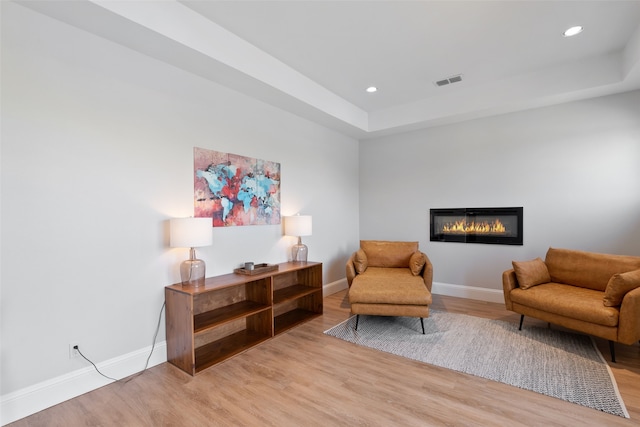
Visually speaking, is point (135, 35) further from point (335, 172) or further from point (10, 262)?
point (335, 172)

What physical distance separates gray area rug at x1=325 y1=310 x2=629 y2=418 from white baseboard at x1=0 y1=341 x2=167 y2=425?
5.72 feet

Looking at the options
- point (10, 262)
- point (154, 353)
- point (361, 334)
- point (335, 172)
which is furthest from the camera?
point (335, 172)

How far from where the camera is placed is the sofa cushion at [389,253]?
400cm

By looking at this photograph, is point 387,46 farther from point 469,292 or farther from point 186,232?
point 469,292

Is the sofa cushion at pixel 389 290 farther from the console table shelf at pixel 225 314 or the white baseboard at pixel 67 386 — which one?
the white baseboard at pixel 67 386

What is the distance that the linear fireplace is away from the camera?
3936 millimetres

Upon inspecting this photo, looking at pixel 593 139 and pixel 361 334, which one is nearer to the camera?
pixel 361 334

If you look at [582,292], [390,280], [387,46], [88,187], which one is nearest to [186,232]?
[88,187]

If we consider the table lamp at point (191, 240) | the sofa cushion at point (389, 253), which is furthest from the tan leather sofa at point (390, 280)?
the table lamp at point (191, 240)

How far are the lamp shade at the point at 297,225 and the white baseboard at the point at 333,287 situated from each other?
123cm

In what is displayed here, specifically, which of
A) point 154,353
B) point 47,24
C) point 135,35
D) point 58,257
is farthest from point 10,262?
point 135,35

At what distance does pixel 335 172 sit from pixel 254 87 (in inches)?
79.1

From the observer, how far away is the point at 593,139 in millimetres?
3447

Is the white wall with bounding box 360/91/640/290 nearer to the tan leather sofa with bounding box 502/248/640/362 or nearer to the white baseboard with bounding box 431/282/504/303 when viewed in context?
the white baseboard with bounding box 431/282/504/303
